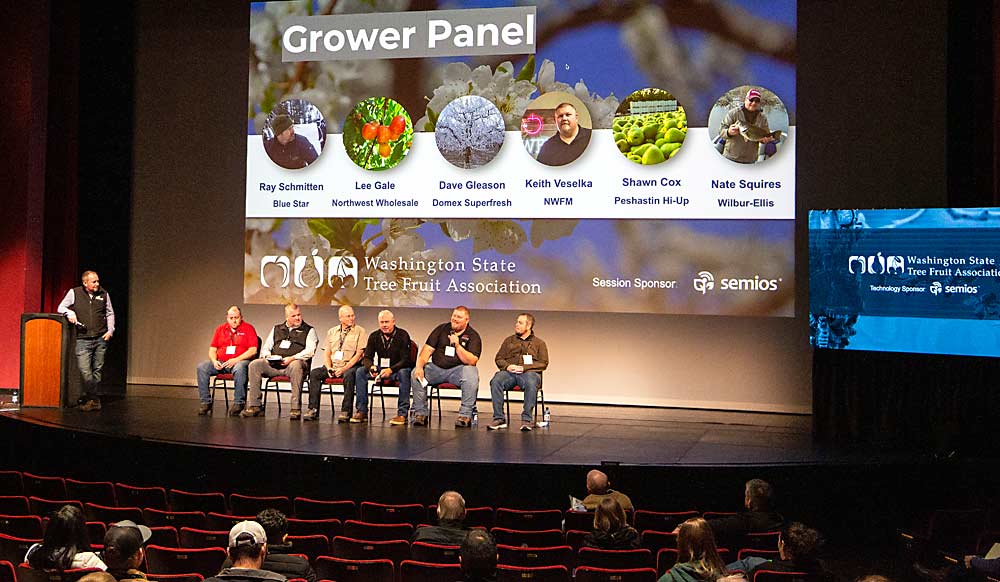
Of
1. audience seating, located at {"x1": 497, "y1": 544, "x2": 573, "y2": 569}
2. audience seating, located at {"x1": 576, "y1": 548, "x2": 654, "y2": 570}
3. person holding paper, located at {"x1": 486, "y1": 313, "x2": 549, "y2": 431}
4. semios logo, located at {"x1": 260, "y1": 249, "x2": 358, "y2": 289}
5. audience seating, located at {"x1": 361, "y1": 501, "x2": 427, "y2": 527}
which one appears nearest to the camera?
audience seating, located at {"x1": 576, "y1": 548, "x2": 654, "y2": 570}

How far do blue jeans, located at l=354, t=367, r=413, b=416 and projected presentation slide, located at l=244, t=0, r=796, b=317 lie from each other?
4.89 ft

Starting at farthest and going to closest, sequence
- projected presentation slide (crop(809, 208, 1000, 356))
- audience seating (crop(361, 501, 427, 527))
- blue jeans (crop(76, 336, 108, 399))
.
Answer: blue jeans (crop(76, 336, 108, 399)) < projected presentation slide (crop(809, 208, 1000, 356)) < audience seating (crop(361, 501, 427, 527))

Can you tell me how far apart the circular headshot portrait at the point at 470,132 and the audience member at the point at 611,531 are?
5122 mm

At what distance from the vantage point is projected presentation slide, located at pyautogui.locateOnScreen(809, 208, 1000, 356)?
6535 mm

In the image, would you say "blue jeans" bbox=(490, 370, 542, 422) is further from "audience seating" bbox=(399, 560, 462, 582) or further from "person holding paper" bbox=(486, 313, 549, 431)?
"audience seating" bbox=(399, 560, 462, 582)

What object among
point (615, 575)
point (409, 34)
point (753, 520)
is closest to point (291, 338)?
point (409, 34)

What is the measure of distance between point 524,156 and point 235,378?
301cm

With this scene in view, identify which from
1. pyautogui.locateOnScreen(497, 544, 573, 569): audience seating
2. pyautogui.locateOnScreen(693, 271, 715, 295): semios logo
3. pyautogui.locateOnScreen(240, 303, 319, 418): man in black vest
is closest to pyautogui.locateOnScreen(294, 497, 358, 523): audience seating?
pyautogui.locateOnScreen(497, 544, 573, 569): audience seating

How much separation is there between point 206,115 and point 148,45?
970mm

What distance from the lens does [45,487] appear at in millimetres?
5586

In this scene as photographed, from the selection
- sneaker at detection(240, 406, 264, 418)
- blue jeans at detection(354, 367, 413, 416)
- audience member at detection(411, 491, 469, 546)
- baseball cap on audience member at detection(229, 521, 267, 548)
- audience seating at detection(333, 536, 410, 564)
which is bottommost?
audience seating at detection(333, 536, 410, 564)

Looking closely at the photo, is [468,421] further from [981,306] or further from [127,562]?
[127,562]

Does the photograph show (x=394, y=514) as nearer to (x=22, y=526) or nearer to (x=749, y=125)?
(x=22, y=526)

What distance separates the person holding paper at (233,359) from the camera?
768 centimetres
